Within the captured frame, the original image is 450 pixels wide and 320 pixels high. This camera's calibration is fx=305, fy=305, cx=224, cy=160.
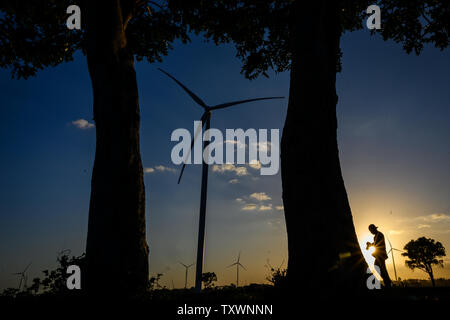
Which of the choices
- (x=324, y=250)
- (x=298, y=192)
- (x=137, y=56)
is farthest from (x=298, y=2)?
(x=137, y=56)

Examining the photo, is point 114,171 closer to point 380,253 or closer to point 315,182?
point 315,182

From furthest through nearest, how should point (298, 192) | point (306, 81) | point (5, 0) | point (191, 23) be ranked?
point (191, 23)
point (5, 0)
point (306, 81)
point (298, 192)

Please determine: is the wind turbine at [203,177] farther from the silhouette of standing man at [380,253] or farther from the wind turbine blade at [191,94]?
the silhouette of standing man at [380,253]

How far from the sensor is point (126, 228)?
8.55 meters

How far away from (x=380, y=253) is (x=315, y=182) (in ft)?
18.3

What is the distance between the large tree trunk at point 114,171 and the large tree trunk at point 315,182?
4.27 meters

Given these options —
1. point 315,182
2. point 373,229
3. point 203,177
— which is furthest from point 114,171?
point 373,229

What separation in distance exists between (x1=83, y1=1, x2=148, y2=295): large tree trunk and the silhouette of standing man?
26.4ft

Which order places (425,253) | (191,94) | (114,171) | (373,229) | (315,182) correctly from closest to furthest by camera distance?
(315,182), (114,171), (373,229), (191,94), (425,253)

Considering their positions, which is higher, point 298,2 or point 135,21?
point 135,21

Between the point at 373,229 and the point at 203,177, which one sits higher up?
the point at 203,177

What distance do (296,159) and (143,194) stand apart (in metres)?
4.71

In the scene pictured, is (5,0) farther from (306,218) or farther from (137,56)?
(306,218)

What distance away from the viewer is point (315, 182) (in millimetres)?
7457
